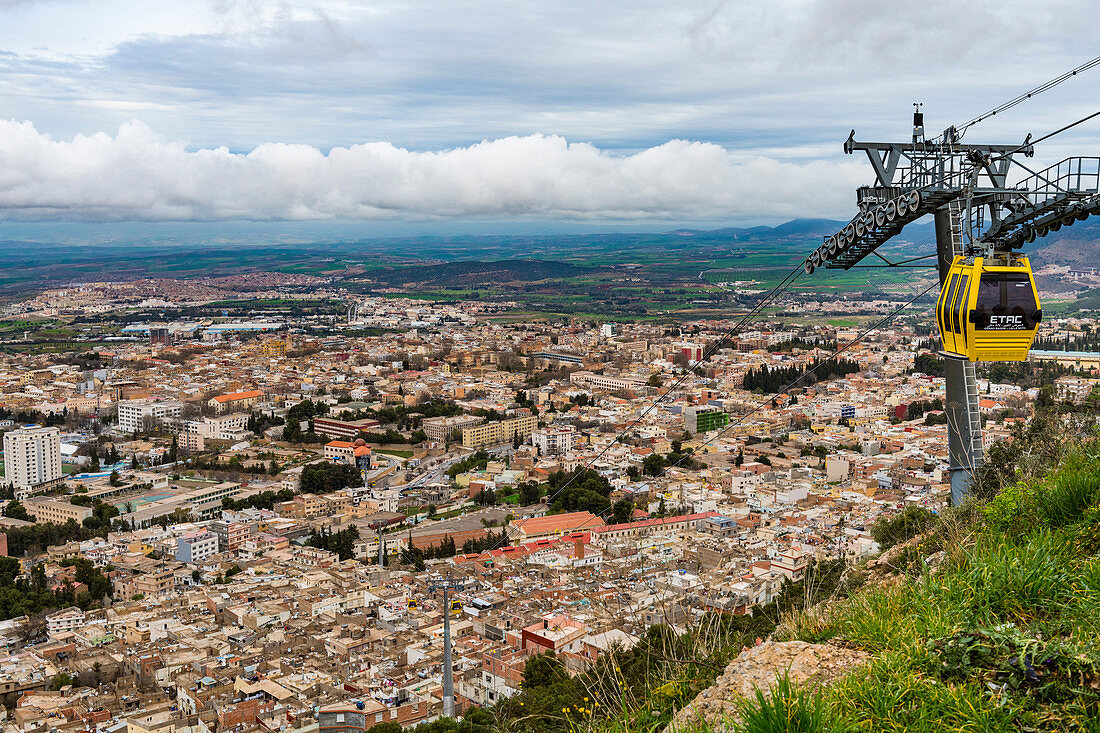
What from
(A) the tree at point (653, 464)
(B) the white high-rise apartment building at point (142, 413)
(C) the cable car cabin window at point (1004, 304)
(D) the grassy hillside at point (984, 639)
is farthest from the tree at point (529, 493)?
(D) the grassy hillside at point (984, 639)

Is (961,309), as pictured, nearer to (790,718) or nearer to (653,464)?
(790,718)

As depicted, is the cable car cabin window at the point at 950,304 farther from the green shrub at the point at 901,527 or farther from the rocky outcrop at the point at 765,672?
the green shrub at the point at 901,527

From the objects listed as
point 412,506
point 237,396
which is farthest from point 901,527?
point 237,396

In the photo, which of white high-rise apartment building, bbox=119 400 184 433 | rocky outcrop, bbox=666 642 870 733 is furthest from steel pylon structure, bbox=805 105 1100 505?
white high-rise apartment building, bbox=119 400 184 433

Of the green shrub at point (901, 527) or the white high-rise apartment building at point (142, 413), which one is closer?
the green shrub at point (901, 527)

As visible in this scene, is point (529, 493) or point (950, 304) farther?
point (529, 493)

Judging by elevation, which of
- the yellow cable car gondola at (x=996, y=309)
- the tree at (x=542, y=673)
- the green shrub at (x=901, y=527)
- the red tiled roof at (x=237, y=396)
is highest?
the yellow cable car gondola at (x=996, y=309)

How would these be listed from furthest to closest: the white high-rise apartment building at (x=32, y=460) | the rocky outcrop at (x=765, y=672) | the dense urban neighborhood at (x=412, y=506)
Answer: the white high-rise apartment building at (x=32, y=460), the dense urban neighborhood at (x=412, y=506), the rocky outcrop at (x=765, y=672)
